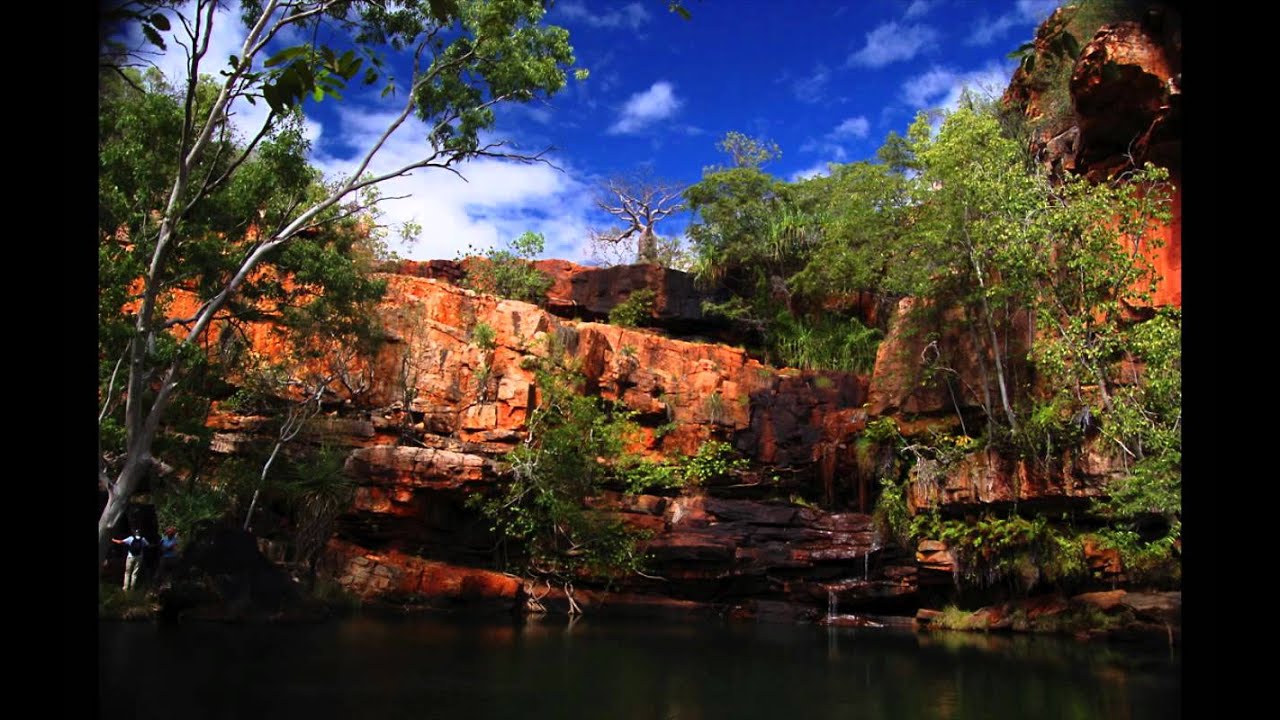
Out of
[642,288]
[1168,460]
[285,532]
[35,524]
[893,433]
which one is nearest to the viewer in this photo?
[35,524]

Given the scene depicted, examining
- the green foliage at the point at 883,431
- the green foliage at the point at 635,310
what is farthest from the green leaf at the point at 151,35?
the green foliage at the point at 635,310

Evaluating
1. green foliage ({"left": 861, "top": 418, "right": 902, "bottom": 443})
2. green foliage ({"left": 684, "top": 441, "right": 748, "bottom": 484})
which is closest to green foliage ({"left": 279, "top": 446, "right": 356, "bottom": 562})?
green foliage ({"left": 684, "top": 441, "right": 748, "bottom": 484})

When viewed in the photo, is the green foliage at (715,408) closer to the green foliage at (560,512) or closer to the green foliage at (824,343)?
the green foliage at (560,512)

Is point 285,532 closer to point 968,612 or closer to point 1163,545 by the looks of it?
point 968,612

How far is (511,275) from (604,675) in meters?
16.0

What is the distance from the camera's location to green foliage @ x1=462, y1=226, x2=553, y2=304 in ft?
78.3

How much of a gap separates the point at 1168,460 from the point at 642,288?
15.9m

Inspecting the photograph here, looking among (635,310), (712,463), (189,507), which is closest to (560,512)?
(712,463)

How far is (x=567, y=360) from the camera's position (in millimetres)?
20703

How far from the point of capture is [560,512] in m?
16.7

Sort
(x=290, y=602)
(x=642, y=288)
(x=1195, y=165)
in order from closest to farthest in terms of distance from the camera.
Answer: (x=1195, y=165) < (x=290, y=602) < (x=642, y=288)

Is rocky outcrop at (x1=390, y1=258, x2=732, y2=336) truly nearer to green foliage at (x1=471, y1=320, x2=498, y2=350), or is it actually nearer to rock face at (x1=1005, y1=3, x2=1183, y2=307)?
green foliage at (x1=471, y1=320, x2=498, y2=350)

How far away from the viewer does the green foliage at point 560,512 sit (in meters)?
16.8

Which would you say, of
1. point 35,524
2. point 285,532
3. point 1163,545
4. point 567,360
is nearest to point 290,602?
point 285,532
